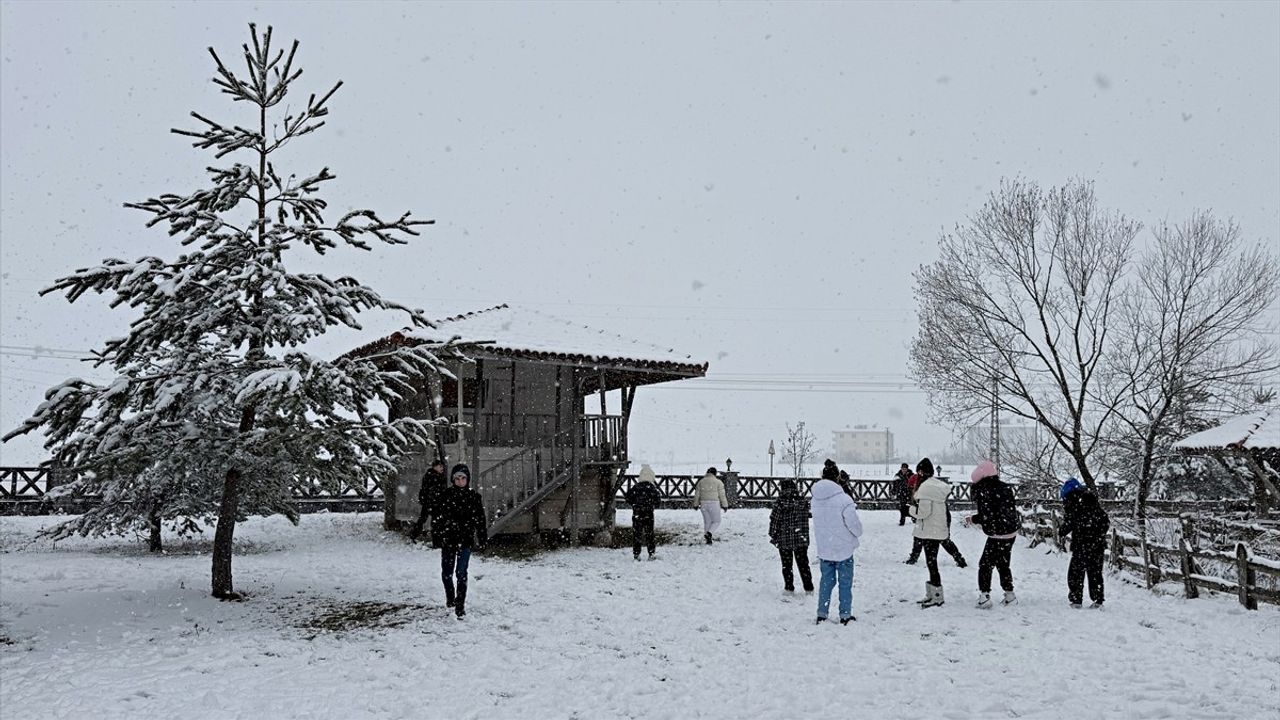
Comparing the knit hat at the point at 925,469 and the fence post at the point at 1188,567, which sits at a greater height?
the knit hat at the point at 925,469

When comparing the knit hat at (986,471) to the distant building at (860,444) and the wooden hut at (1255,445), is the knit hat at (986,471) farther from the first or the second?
the distant building at (860,444)

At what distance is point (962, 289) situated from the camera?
2161 cm

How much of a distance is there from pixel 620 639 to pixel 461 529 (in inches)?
85.6

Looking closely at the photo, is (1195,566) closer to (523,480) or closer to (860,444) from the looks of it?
(523,480)

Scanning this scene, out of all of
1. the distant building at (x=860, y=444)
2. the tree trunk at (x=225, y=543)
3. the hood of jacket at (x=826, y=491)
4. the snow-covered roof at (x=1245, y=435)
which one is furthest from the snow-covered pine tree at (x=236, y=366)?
the distant building at (x=860, y=444)

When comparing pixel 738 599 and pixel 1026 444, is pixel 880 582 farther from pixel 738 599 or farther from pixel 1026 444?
pixel 1026 444

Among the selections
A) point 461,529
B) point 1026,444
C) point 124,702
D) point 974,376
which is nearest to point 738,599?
point 461,529

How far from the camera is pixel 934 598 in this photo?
10133 millimetres

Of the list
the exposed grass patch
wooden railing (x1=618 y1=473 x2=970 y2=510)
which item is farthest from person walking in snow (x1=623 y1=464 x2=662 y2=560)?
wooden railing (x1=618 y1=473 x2=970 y2=510)

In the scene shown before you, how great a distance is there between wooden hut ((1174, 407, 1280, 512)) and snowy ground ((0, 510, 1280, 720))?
7744 millimetres

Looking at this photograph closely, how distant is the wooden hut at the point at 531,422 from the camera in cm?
1662

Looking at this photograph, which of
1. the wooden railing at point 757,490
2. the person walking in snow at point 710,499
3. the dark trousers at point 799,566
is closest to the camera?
the dark trousers at point 799,566

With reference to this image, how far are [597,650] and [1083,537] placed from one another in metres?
5.82

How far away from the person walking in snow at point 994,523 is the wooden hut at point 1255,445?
10.6 m
